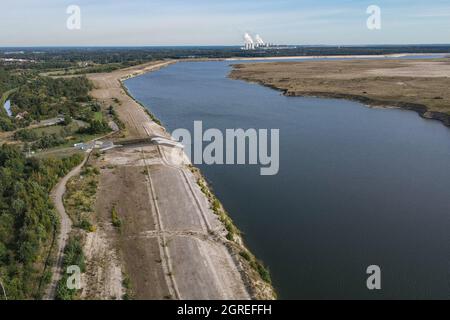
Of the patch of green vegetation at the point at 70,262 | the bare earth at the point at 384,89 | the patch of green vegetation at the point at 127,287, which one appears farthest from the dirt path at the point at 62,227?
the bare earth at the point at 384,89

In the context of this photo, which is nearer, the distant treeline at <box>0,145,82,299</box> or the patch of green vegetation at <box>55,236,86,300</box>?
the patch of green vegetation at <box>55,236,86,300</box>

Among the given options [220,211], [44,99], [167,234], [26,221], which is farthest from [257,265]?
[44,99]

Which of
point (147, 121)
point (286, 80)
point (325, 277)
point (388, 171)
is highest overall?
point (286, 80)

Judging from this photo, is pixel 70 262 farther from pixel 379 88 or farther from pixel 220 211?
pixel 379 88

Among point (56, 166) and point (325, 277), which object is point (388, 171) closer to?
point (325, 277)

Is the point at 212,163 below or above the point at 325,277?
above

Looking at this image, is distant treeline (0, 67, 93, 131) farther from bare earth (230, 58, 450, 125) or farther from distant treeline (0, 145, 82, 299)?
bare earth (230, 58, 450, 125)

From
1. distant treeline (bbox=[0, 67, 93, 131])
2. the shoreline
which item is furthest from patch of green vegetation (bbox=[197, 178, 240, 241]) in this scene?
the shoreline

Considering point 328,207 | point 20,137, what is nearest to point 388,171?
point 328,207
